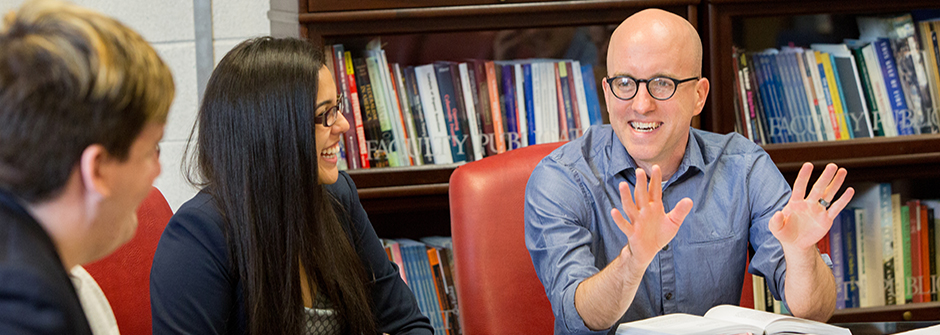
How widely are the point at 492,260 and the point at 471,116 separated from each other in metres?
0.64

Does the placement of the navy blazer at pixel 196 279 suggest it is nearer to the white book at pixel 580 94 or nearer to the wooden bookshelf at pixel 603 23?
the wooden bookshelf at pixel 603 23

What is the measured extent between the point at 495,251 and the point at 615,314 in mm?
358

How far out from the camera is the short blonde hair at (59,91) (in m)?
0.59

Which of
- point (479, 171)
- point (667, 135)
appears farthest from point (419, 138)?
point (667, 135)

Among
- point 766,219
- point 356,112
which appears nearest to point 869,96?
point 766,219

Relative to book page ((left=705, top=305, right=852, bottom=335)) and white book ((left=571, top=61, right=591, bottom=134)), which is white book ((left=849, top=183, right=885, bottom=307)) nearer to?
white book ((left=571, top=61, right=591, bottom=134))

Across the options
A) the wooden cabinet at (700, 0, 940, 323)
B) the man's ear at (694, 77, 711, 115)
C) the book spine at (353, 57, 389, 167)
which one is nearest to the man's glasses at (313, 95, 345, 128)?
the book spine at (353, 57, 389, 167)

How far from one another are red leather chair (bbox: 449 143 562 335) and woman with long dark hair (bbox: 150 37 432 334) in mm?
324

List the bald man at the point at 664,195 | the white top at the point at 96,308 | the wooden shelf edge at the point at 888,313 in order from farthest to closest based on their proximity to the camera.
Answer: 1. the wooden shelf edge at the point at 888,313
2. the bald man at the point at 664,195
3. the white top at the point at 96,308

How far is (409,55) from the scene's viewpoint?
200 centimetres

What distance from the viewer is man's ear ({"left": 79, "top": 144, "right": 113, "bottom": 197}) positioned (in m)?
0.62

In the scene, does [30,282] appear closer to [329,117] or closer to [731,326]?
[329,117]

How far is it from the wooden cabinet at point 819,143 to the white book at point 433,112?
73 cm

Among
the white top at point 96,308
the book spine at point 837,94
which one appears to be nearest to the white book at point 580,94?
the book spine at point 837,94
